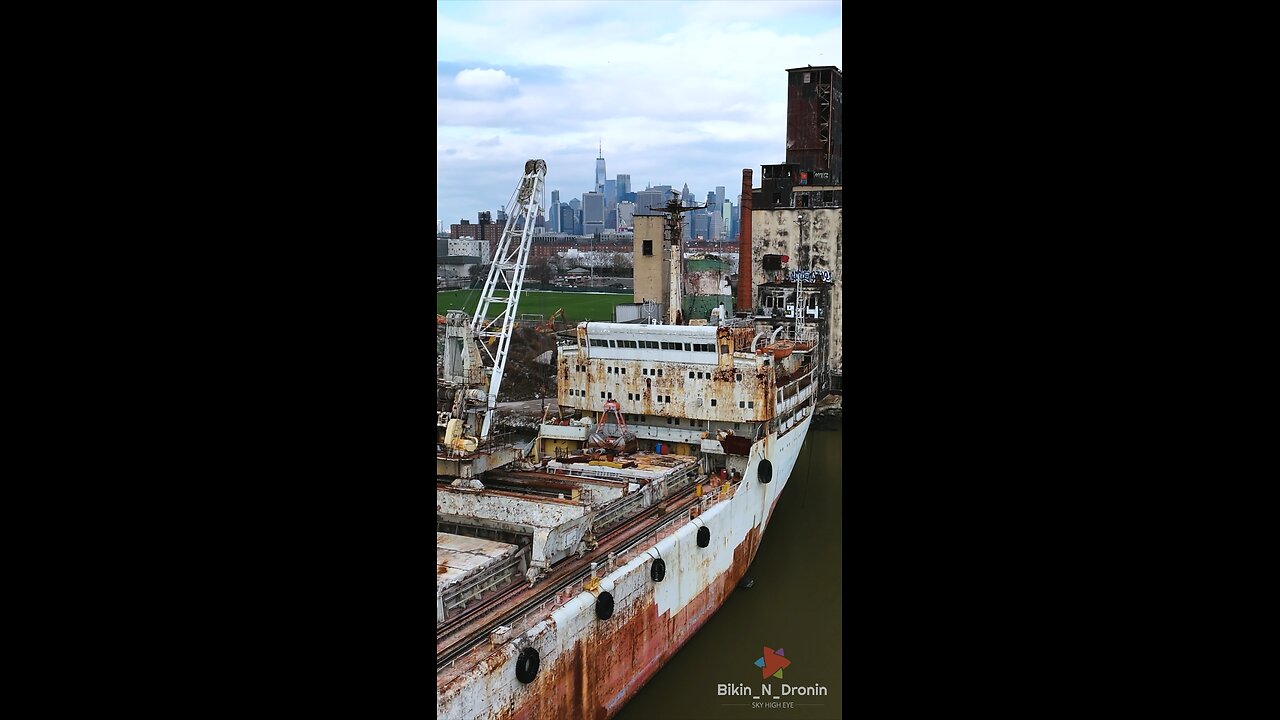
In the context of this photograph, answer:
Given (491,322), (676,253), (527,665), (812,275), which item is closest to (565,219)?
(676,253)

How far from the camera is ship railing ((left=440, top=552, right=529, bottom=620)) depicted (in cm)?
991

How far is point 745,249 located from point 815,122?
26.7 ft

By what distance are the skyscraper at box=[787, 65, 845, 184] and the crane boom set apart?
23013mm

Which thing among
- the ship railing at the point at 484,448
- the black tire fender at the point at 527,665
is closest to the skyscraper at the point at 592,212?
the ship railing at the point at 484,448

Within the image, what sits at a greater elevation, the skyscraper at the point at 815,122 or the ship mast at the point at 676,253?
the skyscraper at the point at 815,122

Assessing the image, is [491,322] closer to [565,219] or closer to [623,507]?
[565,219]

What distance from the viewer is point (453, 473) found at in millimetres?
14188

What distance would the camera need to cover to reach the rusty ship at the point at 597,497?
31.9 ft

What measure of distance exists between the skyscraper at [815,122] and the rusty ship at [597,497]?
53.1ft

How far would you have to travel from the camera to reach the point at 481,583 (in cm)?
1046

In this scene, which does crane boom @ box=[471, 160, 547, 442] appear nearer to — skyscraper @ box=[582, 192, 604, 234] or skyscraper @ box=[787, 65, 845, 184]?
skyscraper @ box=[582, 192, 604, 234]

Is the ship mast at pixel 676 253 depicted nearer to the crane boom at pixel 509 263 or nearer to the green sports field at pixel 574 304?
the crane boom at pixel 509 263

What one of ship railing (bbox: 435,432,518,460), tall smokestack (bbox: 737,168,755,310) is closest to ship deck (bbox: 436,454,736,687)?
ship railing (bbox: 435,432,518,460)
